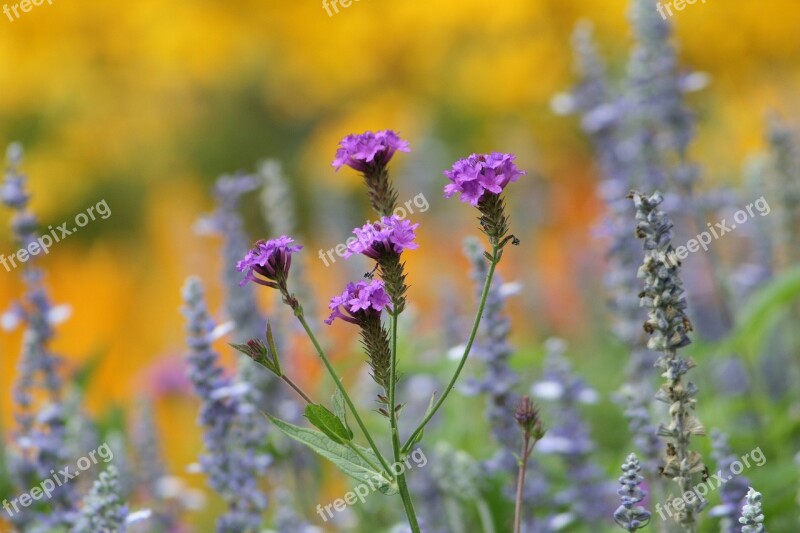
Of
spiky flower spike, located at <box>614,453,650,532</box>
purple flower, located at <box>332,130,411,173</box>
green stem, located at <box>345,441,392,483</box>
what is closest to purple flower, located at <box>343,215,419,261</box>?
purple flower, located at <box>332,130,411,173</box>

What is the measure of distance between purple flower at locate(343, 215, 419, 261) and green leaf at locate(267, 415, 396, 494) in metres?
0.33

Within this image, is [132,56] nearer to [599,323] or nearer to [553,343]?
[599,323]

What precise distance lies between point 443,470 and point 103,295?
517 centimetres

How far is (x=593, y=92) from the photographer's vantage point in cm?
385

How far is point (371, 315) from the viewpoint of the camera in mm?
1956

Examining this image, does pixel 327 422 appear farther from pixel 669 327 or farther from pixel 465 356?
pixel 669 327

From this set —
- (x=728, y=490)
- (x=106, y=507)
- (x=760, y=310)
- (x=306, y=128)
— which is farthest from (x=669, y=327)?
(x=306, y=128)

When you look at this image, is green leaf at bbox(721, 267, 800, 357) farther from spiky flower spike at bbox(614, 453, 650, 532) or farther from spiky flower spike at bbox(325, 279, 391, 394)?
spiky flower spike at bbox(325, 279, 391, 394)

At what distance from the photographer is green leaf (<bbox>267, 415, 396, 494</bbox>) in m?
1.94

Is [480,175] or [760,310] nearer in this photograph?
[480,175]

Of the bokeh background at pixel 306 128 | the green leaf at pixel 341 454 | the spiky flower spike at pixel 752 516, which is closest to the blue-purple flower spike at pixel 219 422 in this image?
the green leaf at pixel 341 454

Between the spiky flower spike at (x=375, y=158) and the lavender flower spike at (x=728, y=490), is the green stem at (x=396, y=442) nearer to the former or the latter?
the spiky flower spike at (x=375, y=158)

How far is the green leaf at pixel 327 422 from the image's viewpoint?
188 centimetres

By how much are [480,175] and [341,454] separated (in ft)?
1.82
